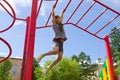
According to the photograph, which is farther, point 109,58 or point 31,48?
point 109,58

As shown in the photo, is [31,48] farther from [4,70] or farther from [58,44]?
[4,70]

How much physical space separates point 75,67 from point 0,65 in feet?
30.2

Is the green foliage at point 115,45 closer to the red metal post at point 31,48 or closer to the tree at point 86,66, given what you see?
the tree at point 86,66

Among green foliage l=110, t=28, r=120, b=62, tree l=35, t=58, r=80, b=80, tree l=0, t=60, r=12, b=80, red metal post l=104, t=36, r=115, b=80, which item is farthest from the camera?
green foliage l=110, t=28, r=120, b=62

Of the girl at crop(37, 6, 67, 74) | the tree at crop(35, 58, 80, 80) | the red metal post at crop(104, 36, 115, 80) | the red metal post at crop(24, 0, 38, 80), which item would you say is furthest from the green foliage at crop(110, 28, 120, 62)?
the red metal post at crop(24, 0, 38, 80)

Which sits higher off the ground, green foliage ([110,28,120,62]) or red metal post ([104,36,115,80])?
green foliage ([110,28,120,62])

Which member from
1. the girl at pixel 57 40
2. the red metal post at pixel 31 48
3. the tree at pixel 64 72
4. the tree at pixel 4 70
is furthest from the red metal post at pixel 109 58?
the tree at pixel 4 70

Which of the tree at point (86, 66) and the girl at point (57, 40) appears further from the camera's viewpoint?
the tree at point (86, 66)

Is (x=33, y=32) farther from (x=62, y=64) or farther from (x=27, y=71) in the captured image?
(x=62, y=64)

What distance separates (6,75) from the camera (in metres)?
26.3

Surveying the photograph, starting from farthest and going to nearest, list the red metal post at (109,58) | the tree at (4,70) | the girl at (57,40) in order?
the tree at (4,70) → the red metal post at (109,58) → the girl at (57,40)

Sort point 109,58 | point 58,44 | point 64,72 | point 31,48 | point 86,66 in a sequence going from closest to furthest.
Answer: point 31,48
point 58,44
point 109,58
point 64,72
point 86,66

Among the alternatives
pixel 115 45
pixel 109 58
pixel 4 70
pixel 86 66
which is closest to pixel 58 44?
pixel 109 58

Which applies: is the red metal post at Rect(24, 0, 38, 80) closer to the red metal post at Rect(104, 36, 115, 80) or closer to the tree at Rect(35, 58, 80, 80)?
the red metal post at Rect(104, 36, 115, 80)
